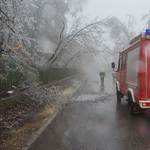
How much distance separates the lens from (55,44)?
47.4ft

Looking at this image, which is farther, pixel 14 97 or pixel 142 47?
pixel 14 97

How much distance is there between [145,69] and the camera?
4363 millimetres

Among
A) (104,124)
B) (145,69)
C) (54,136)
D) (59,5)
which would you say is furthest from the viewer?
(59,5)

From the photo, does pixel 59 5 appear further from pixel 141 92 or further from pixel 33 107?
pixel 141 92

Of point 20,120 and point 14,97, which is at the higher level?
point 14,97

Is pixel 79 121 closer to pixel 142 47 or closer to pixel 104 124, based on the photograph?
pixel 104 124

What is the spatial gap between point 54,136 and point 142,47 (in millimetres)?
3586

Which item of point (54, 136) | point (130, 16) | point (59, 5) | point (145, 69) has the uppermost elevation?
point (130, 16)

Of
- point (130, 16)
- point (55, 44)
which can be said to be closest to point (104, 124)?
point (55, 44)

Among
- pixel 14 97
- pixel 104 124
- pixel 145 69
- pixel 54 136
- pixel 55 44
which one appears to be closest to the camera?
pixel 54 136

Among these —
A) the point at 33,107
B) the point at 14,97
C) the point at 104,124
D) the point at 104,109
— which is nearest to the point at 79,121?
the point at 104,124

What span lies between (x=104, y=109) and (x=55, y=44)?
31.6 feet

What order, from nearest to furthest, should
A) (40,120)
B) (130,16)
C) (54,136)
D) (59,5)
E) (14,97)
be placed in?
1. (54,136)
2. (40,120)
3. (14,97)
4. (59,5)
5. (130,16)

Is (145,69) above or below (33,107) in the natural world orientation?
above
